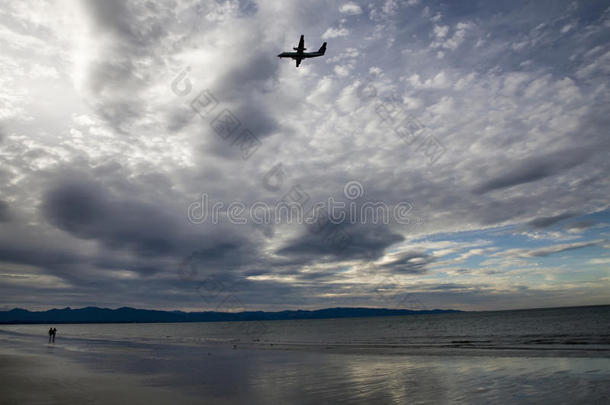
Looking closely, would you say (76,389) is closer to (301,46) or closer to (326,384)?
(326,384)

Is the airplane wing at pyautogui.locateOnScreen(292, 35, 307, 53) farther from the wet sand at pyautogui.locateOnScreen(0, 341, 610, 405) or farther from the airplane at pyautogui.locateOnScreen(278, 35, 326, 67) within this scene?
the wet sand at pyautogui.locateOnScreen(0, 341, 610, 405)

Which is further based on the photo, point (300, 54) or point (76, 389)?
point (300, 54)

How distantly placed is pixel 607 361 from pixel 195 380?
89.4 ft

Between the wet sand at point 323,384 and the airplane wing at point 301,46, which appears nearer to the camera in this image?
the wet sand at point 323,384

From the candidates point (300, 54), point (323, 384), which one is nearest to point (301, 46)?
point (300, 54)

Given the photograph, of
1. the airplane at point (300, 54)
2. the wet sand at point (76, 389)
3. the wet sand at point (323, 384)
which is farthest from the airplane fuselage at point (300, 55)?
the wet sand at point (76, 389)

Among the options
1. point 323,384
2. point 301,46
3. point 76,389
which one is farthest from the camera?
point 301,46

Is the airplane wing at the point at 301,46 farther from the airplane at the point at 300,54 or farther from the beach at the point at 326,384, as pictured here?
the beach at the point at 326,384

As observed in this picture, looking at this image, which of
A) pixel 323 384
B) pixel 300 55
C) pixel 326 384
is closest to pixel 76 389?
pixel 323 384

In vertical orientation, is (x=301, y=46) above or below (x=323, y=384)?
above

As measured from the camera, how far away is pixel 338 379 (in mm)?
20438

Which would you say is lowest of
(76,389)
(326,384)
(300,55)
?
(326,384)

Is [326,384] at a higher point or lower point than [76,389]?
lower

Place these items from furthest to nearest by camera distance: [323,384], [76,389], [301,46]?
1. [301,46]
2. [323,384]
3. [76,389]
